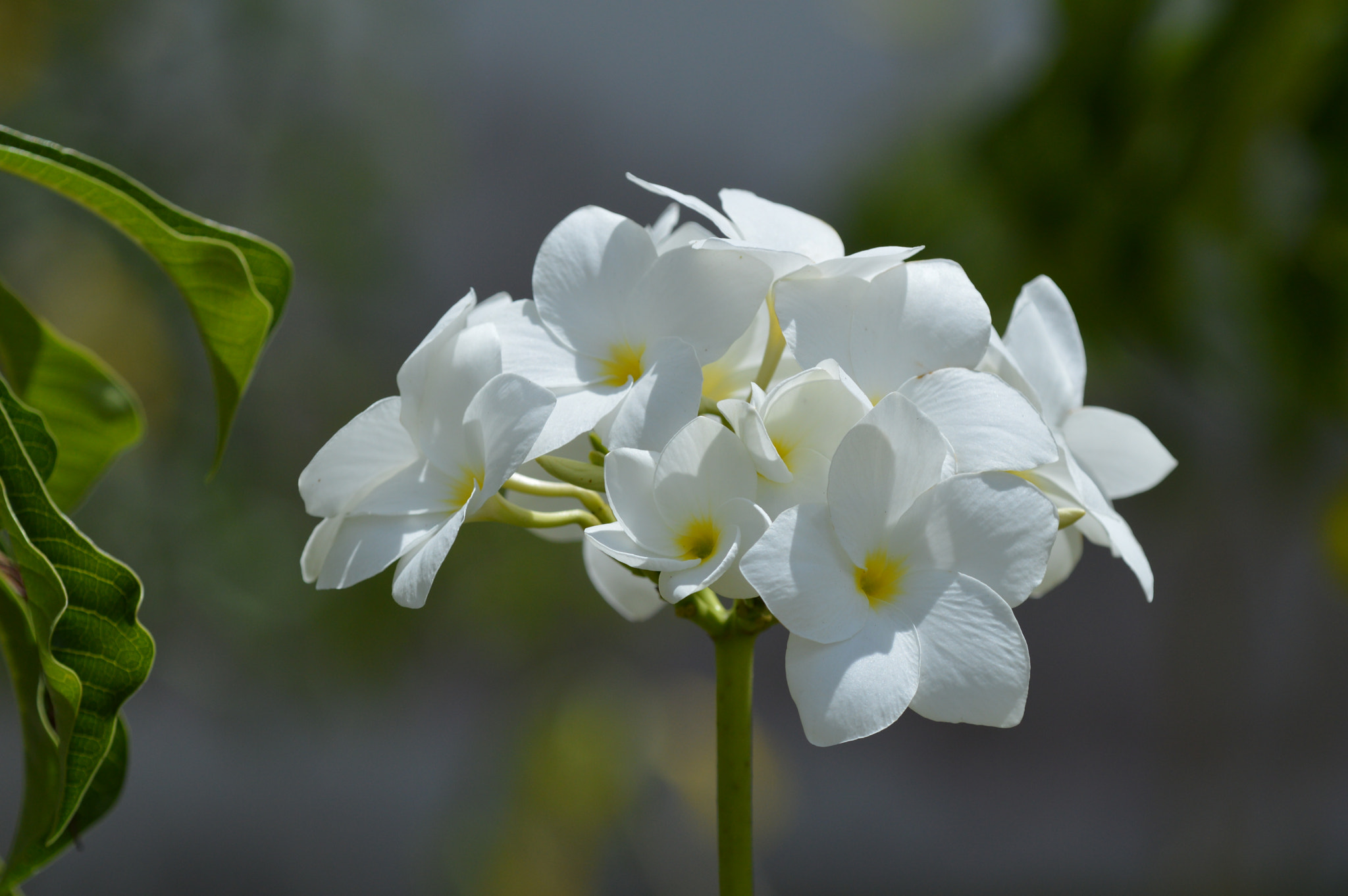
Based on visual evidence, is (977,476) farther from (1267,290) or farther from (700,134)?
(700,134)

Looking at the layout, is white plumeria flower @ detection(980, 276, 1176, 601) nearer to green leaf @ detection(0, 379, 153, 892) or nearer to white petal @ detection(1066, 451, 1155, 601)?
white petal @ detection(1066, 451, 1155, 601)

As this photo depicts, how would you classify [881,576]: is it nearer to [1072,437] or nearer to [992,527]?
[992,527]

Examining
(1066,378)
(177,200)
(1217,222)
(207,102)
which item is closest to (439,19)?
(207,102)

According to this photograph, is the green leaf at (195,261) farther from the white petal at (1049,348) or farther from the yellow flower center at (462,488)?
the white petal at (1049,348)

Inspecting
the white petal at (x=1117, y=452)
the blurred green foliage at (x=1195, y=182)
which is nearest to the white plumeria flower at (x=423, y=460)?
the white petal at (x=1117, y=452)

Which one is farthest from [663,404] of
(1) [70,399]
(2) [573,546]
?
(2) [573,546]

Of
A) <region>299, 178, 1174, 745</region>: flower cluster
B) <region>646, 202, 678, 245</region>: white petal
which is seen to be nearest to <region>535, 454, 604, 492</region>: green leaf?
<region>299, 178, 1174, 745</region>: flower cluster
